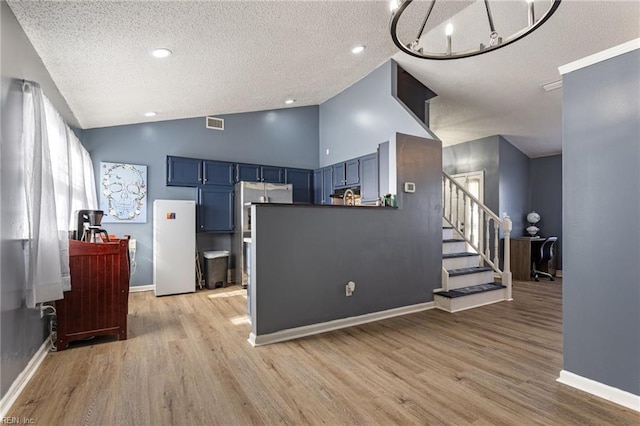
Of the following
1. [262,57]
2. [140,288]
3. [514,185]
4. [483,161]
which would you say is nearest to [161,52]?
[262,57]

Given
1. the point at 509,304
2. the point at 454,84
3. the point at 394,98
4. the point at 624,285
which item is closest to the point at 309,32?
the point at 394,98

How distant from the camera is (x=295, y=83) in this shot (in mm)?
4672

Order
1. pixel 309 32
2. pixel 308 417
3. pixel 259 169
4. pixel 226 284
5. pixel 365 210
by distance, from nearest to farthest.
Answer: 1. pixel 308 417
2. pixel 309 32
3. pixel 365 210
4. pixel 226 284
5. pixel 259 169

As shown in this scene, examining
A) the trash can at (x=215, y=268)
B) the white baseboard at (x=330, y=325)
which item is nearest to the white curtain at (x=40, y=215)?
the white baseboard at (x=330, y=325)

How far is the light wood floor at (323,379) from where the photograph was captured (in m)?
1.77

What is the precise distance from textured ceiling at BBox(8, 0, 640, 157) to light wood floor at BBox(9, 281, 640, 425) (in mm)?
2453

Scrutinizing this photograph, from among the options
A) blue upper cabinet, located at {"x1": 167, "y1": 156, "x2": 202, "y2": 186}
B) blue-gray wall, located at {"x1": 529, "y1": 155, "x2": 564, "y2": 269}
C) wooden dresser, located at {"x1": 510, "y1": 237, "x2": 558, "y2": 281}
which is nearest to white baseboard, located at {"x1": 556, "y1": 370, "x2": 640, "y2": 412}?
wooden dresser, located at {"x1": 510, "y1": 237, "x2": 558, "y2": 281}

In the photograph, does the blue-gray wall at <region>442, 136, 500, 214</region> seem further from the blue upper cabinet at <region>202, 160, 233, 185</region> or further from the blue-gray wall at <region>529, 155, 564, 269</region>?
the blue upper cabinet at <region>202, 160, 233, 185</region>

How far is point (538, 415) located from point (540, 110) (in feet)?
16.6

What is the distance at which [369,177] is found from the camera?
4.98 meters

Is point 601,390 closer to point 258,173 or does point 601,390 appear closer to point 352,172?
point 352,172

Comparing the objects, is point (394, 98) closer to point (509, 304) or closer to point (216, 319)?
point (509, 304)

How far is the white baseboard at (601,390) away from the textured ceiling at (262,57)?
3.30 meters

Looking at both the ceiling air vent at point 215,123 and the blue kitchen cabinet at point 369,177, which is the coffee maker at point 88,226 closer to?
the ceiling air vent at point 215,123
